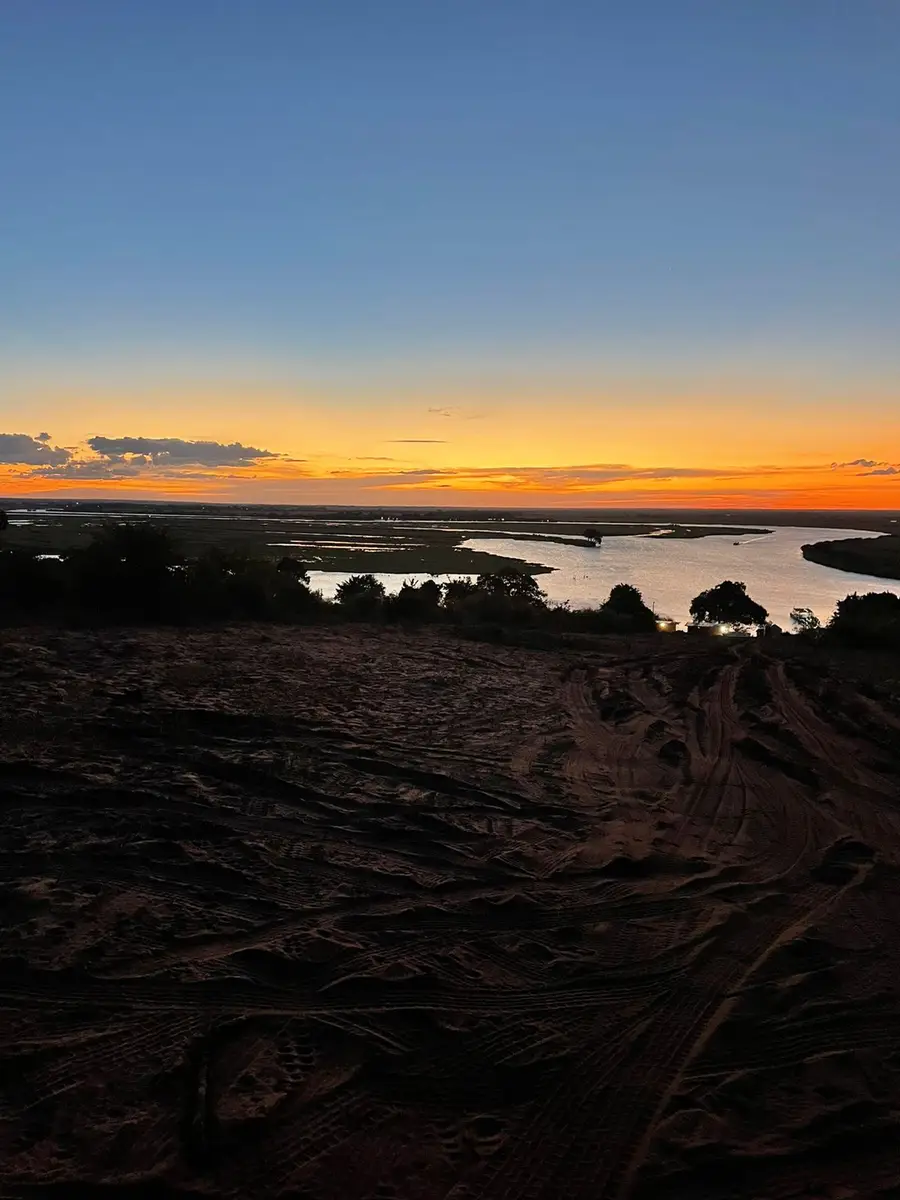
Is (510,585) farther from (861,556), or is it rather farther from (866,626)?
(861,556)

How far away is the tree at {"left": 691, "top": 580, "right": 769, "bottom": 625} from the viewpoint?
93.9ft

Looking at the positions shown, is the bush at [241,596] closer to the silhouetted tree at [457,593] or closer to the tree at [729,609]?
the silhouetted tree at [457,593]

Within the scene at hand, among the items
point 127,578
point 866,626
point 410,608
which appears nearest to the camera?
point 127,578

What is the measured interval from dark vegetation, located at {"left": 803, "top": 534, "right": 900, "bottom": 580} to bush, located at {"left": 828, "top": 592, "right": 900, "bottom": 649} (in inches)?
1502

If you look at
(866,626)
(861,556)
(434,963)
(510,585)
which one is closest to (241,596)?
(510,585)

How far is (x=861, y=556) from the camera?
6309 centimetres

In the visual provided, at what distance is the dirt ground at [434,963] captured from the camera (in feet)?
9.43

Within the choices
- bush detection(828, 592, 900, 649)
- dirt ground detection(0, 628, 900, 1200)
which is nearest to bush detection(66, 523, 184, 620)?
dirt ground detection(0, 628, 900, 1200)

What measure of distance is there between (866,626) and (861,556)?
50696 mm

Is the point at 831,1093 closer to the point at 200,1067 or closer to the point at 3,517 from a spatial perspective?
the point at 200,1067

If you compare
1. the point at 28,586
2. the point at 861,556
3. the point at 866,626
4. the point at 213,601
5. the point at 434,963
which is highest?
the point at 861,556

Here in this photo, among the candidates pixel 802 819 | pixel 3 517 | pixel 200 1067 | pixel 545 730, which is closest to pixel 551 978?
pixel 200 1067

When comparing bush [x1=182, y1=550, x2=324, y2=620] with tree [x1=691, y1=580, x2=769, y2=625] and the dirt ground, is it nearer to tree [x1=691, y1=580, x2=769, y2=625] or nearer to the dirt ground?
the dirt ground

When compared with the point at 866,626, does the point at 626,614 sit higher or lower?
lower
